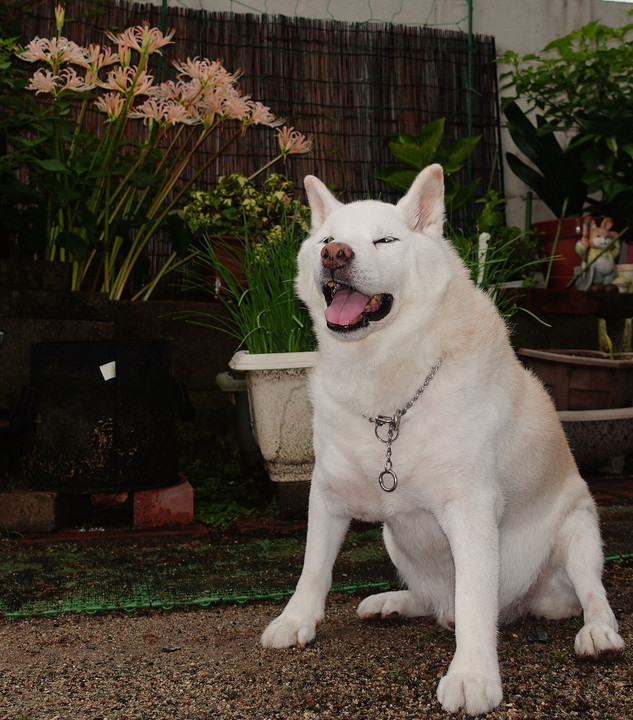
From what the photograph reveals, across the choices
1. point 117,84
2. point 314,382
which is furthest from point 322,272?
point 117,84

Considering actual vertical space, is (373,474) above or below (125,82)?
below

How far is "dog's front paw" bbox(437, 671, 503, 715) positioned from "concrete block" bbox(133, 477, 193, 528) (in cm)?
168

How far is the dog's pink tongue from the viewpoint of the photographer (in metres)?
1.64

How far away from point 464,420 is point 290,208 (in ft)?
8.36

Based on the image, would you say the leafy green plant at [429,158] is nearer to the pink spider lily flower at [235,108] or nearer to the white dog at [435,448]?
the pink spider lily flower at [235,108]

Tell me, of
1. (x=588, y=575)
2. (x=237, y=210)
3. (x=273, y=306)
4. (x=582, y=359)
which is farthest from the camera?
(x=237, y=210)

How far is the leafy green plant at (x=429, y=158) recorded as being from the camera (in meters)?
4.73

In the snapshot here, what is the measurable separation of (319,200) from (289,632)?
1127mm

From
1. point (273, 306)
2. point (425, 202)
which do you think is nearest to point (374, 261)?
point (425, 202)

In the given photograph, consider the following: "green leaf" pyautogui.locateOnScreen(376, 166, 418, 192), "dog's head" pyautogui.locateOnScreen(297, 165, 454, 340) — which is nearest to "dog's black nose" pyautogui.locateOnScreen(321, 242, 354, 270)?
"dog's head" pyautogui.locateOnScreen(297, 165, 454, 340)

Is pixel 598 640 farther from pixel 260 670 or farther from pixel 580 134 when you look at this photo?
pixel 580 134

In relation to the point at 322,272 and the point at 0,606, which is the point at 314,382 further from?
the point at 0,606

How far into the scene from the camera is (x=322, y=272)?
165 centimetres

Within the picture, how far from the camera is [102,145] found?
11.1 ft
